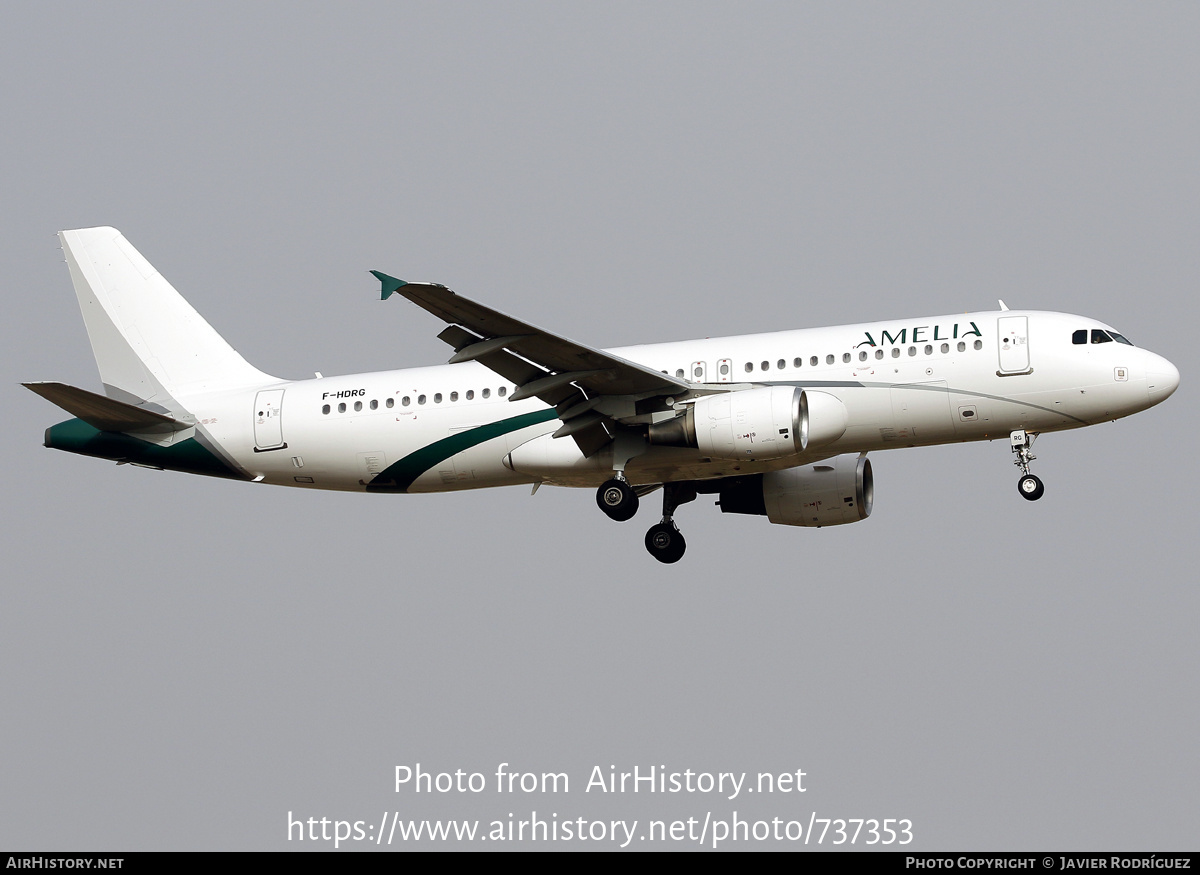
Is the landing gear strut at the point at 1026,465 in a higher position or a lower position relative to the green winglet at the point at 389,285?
lower

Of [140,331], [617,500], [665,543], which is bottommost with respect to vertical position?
[665,543]

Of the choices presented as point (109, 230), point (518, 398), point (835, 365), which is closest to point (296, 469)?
point (518, 398)

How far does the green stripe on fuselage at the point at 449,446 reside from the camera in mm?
31797

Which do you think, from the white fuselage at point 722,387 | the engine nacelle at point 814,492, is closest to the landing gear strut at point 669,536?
the engine nacelle at point 814,492

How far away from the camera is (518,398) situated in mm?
29797

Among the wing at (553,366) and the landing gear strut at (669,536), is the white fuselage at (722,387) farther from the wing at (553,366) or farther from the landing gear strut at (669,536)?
the landing gear strut at (669,536)

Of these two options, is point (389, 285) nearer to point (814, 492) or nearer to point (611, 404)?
point (611, 404)

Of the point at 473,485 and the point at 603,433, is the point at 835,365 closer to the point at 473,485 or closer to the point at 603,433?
the point at 603,433

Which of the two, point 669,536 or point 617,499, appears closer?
point 617,499

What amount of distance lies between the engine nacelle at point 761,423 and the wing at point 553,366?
851 millimetres

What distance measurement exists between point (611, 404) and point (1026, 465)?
8465 mm

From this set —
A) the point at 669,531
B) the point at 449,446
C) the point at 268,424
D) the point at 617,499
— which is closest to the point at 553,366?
the point at 617,499

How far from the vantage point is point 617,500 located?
3120cm

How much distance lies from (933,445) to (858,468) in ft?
12.8
